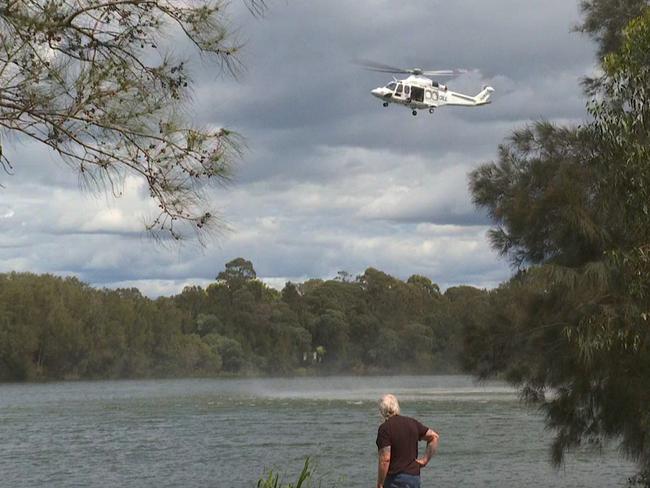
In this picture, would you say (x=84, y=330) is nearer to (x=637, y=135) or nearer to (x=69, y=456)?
(x=69, y=456)

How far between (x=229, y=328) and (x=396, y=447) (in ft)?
340

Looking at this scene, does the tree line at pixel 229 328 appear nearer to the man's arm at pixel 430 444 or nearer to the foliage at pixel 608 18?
the foliage at pixel 608 18

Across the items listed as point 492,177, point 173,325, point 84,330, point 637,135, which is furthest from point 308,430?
point 173,325

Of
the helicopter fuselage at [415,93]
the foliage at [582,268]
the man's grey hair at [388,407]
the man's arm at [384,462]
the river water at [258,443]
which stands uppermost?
the helicopter fuselage at [415,93]

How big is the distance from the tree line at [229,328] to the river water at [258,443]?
27786mm

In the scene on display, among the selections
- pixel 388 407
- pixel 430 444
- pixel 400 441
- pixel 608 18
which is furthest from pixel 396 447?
pixel 608 18

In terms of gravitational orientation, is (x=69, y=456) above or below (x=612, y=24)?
below

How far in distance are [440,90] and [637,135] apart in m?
32.7

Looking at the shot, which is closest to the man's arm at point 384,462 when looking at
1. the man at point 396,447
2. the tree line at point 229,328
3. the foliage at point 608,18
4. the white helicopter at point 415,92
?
the man at point 396,447

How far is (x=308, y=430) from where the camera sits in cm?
4053

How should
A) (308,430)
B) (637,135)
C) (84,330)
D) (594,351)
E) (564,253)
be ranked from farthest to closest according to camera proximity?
1. (84,330)
2. (308,430)
3. (564,253)
4. (594,351)
5. (637,135)

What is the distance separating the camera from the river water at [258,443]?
2744cm

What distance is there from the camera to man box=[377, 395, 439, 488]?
8734mm

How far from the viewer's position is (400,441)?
8781mm
